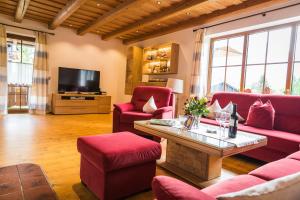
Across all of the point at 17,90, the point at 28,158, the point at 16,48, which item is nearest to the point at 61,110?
the point at 17,90

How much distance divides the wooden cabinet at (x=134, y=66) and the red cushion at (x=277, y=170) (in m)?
5.16

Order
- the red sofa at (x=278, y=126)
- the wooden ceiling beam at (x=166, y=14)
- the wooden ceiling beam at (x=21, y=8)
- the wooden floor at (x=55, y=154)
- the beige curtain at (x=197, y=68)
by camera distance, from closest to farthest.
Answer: the wooden floor at (x=55, y=154) < the red sofa at (x=278, y=126) < the wooden ceiling beam at (x=166, y=14) < the wooden ceiling beam at (x=21, y=8) < the beige curtain at (x=197, y=68)

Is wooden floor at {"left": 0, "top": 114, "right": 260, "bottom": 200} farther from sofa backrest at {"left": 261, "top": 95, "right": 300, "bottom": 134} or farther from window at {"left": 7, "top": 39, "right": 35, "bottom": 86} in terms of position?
window at {"left": 7, "top": 39, "right": 35, "bottom": 86}

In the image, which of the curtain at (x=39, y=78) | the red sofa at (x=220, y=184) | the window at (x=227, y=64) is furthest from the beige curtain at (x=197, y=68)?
the curtain at (x=39, y=78)

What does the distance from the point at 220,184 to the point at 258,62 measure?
136 inches

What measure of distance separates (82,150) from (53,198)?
42cm

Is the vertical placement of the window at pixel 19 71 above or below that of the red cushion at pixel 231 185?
above

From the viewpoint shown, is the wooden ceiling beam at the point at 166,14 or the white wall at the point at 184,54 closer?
the wooden ceiling beam at the point at 166,14

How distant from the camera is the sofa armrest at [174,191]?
674 millimetres

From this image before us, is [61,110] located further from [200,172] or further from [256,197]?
[256,197]

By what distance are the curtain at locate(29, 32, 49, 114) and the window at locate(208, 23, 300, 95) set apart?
14.6 feet

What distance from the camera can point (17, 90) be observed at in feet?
18.8

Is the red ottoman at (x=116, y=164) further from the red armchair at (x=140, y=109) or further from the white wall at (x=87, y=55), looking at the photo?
the white wall at (x=87, y=55)

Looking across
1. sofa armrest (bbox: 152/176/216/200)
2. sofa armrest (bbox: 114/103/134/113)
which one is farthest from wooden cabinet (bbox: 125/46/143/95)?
sofa armrest (bbox: 152/176/216/200)
